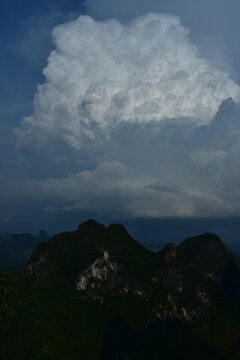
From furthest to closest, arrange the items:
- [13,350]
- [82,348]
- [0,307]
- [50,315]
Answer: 1. [50,315]
2. [82,348]
3. [13,350]
4. [0,307]

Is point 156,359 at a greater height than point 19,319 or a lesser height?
lesser

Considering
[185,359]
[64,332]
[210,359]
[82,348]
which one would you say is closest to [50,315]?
[64,332]

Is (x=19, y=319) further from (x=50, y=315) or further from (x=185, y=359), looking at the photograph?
(x=185, y=359)

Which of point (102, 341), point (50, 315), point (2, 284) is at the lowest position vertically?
point (102, 341)

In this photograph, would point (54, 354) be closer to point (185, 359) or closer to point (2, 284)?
point (185, 359)

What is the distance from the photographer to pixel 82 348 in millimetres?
185125

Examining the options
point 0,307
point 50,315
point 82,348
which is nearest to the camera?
point 0,307

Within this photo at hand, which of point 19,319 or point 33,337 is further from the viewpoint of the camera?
point 19,319

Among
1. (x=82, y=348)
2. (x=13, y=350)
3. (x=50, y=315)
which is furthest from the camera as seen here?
(x=50, y=315)

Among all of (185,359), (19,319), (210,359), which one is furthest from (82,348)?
(210,359)

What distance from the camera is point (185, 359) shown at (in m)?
196

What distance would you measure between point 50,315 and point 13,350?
33759 mm

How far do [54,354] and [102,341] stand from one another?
33.4 meters

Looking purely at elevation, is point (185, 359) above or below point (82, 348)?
below
